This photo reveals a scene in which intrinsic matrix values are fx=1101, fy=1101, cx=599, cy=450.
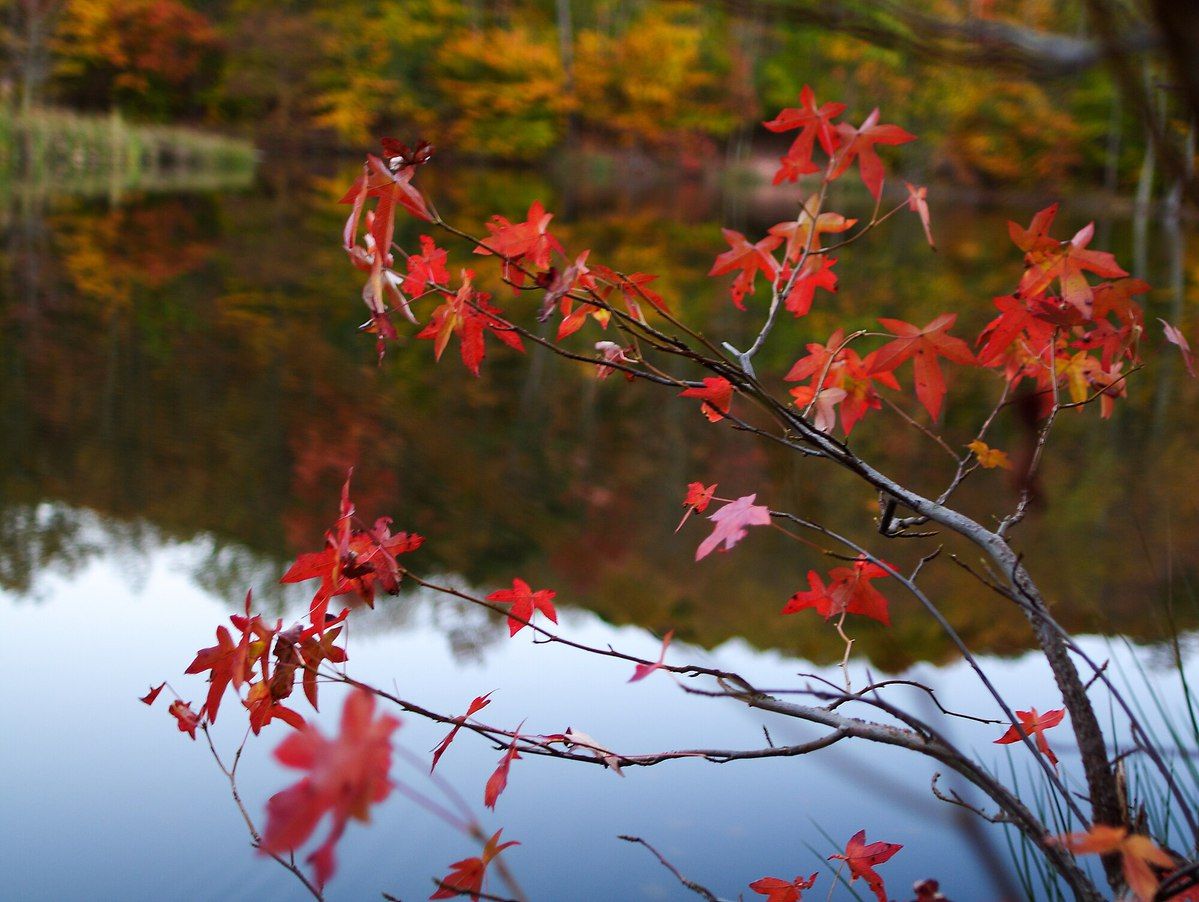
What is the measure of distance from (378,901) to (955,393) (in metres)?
3.45

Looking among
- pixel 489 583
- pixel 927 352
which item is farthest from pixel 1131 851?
pixel 489 583

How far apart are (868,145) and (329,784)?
0.70 meters

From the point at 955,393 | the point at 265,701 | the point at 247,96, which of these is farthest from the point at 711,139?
the point at 265,701

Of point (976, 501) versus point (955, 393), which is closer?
point (976, 501)

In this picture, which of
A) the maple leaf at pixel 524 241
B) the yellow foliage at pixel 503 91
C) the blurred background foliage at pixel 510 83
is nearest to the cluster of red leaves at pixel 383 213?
the maple leaf at pixel 524 241

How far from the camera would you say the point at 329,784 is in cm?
45

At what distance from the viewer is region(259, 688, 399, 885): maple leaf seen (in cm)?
45

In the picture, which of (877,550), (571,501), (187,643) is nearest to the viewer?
(187,643)

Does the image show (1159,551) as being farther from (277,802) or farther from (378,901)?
(277,802)

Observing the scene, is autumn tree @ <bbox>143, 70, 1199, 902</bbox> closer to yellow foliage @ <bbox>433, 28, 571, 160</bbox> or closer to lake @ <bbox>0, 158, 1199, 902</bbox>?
lake @ <bbox>0, 158, 1199, 902</bbox>

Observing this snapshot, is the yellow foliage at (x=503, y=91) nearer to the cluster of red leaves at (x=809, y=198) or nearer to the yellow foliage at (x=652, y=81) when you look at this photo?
the yellow foliage at (x=652, y=81)

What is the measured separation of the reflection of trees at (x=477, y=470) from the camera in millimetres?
2121

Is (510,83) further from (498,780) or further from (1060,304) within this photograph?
(498,780)

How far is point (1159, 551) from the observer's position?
2404 mm
